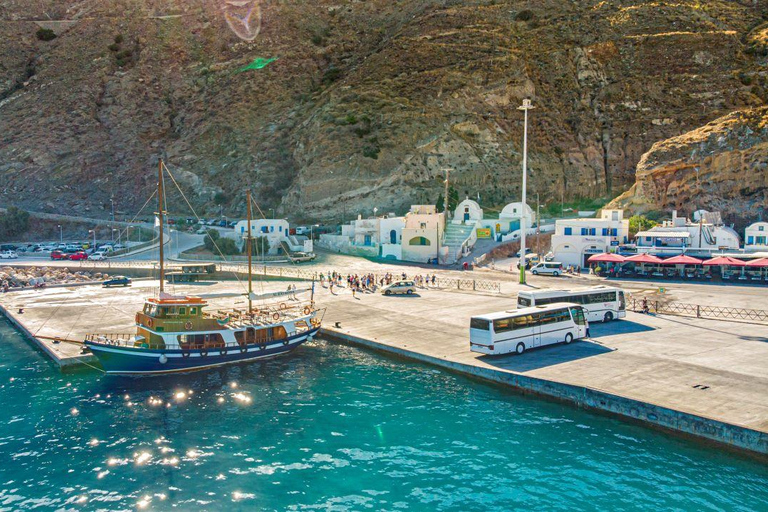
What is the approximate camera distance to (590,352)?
25.7 meters

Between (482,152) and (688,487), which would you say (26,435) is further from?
(482,152)

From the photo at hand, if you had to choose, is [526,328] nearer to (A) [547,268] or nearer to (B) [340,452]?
(B) [340,452]

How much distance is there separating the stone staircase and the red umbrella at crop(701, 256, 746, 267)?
22490mm

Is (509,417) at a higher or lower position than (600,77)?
lower

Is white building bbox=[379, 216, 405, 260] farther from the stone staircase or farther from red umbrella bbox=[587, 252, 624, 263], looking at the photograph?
red umbrella bbox=[587, 252, 624, 263]

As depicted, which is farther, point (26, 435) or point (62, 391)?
point (62, 391)

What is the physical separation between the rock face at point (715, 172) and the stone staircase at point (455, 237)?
19.4 meters

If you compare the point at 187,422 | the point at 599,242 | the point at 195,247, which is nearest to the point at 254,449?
the point at 187,422

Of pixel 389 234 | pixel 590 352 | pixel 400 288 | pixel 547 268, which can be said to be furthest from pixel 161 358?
pixel 389 234

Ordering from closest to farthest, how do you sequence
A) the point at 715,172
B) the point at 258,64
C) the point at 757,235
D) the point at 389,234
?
the point at 757,235 < the point at 715,172 < the point at 389,234 < the point at 258,64

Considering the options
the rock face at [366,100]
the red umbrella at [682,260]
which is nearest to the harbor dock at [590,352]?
the red umbrella at [682,260]

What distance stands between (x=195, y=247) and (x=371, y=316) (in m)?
37.1

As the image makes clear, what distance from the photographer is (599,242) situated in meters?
51.6

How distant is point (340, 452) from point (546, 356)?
A: 11206 millimetres
